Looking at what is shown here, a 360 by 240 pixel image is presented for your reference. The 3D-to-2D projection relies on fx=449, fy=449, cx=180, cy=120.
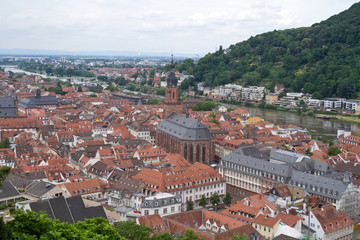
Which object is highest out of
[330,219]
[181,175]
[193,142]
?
[181,175]

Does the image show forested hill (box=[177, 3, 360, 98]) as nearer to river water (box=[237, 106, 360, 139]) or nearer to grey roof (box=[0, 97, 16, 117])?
river water (box=[237, 106, 360, 139])

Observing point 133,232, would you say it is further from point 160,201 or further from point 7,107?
point 7,107

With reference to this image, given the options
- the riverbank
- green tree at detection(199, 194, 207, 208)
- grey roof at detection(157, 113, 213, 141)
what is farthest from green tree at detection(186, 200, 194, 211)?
the riverbank

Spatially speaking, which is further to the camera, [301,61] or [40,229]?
[301,61]

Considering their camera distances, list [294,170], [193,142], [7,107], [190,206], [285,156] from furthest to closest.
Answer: [7,107] < [193,142] < [285,156] < [294,170] < [190,206]

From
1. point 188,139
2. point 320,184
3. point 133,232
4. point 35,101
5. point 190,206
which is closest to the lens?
point 133,232

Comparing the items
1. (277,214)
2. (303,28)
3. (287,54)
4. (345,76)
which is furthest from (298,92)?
(277,214)

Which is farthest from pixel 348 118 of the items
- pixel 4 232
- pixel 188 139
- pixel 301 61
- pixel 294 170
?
pixel 4 232

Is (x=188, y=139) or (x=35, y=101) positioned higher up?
(x=188, y=139)

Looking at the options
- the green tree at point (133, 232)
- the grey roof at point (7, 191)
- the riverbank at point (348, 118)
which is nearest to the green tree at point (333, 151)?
the green tree at point (133, 232)
